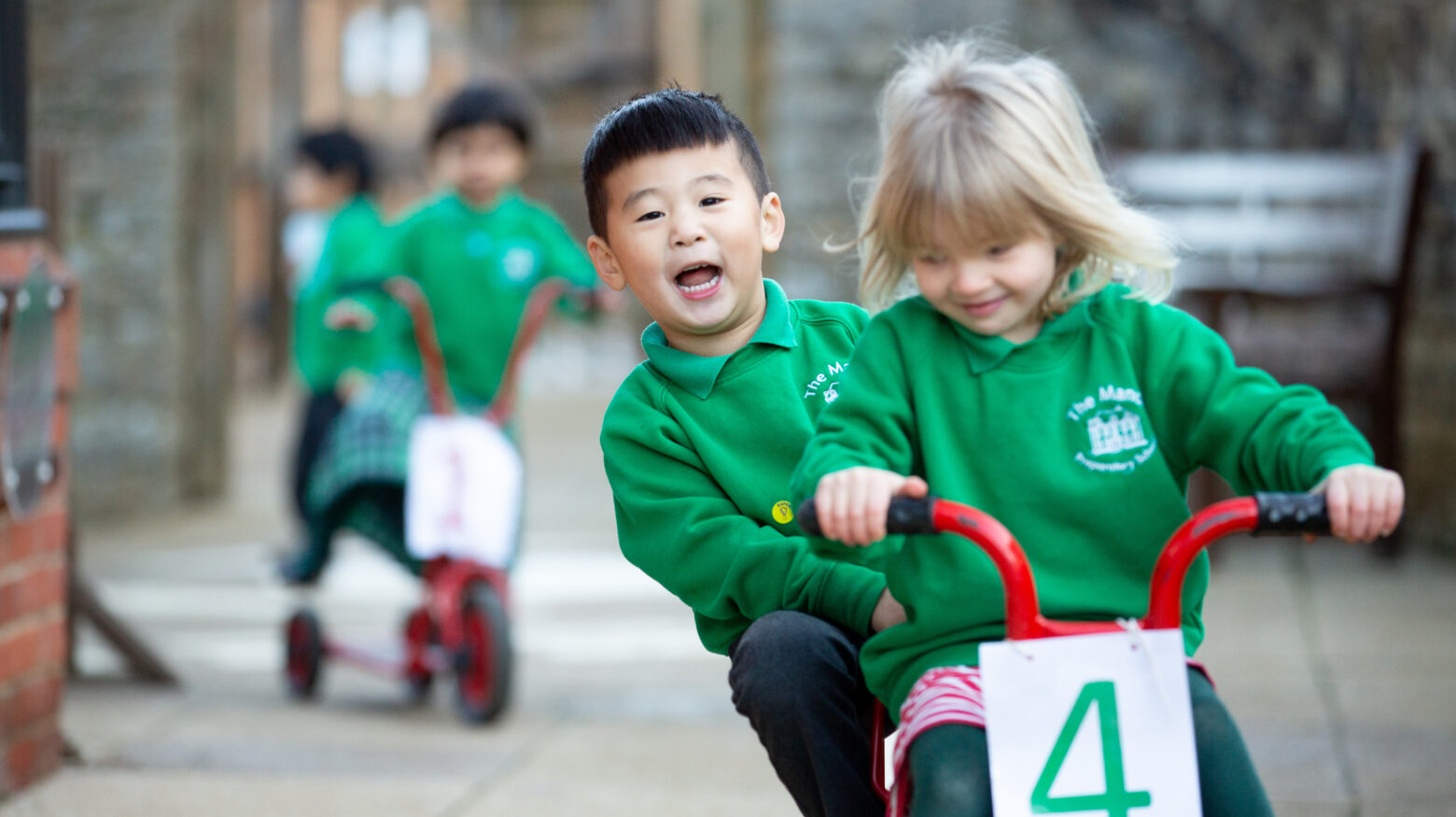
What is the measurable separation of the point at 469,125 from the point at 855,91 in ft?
9.45

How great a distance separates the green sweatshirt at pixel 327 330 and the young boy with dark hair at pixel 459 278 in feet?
3.52

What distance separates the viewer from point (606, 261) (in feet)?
8.21

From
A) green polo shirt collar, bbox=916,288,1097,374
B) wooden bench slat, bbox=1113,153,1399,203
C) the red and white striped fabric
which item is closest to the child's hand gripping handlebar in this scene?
the red and white striped fabric

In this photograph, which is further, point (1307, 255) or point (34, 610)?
point (1307, 255)

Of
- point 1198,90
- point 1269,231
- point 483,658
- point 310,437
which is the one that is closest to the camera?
point 483,658

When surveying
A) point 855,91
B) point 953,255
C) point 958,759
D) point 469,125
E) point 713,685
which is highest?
point 855,91

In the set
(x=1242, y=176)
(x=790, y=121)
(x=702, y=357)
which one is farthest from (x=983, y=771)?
(x=790, y=121)

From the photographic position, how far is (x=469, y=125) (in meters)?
4.97

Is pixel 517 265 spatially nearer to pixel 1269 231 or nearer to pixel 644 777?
pixel 644 777

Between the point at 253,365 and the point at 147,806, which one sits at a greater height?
the point at 253,365

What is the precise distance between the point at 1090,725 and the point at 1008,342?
1.56 ft

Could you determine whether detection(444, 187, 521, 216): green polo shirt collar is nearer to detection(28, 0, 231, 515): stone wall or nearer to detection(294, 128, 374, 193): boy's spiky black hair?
detection(294, 128, 374, 193): boy's spiky black hair

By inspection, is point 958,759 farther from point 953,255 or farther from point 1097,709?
point 953,255

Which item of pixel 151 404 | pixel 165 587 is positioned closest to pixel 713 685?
pixel 165 587
